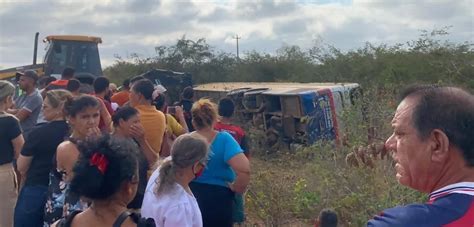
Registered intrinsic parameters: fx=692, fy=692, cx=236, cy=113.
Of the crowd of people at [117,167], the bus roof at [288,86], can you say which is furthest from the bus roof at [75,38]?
the crowd of people at [117,167]

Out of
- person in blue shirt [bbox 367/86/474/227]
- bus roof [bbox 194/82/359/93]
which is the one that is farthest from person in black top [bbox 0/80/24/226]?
bus roof [bbox 194/82/359/93]

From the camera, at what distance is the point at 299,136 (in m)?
14.3

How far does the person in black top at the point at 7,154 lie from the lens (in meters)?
5.61

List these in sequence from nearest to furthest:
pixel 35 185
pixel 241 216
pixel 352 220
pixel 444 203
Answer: pixel 444 203 < pixel 35 185 < pixel 241 216 < pixel 352 220

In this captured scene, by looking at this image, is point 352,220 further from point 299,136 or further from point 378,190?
point 299,136

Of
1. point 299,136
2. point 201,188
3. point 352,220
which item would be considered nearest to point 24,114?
Result: point 201,188

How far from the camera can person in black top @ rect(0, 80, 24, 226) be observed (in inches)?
221

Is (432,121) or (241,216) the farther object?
(241,216)

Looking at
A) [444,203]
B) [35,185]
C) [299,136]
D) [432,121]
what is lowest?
[299,136]

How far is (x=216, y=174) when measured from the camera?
515 cm

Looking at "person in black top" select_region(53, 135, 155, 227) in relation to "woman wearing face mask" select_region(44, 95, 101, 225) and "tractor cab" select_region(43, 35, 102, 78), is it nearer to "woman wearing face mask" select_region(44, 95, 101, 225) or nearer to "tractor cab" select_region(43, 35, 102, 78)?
"woman wearing face mask" select_region(44, 95, 101, 225)

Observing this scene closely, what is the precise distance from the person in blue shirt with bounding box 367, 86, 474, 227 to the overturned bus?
399 inches

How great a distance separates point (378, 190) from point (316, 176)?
1.01 metres

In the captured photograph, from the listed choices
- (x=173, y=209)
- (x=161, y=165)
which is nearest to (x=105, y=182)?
(x=173, y=209)
